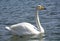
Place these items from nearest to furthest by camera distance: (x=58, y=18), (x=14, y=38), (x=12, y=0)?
1. (x=14, y=38)
2. (x=58, y=18)
3. (x=12, y=0)

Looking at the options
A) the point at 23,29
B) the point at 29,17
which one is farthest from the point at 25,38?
the point at 29,17

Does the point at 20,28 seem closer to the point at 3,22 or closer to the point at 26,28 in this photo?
the point at 26,28

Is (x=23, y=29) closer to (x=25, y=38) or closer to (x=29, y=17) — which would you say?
(x=25, y=38)

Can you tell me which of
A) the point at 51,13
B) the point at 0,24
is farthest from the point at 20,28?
the point at 51,13

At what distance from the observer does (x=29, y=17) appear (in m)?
11.3

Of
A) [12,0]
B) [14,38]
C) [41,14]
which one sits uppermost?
[12,0]

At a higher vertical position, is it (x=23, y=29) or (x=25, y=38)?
(x=23, y=29)

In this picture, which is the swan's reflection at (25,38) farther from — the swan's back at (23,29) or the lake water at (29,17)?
the swan's back at (23,29)

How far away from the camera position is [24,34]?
27.9 ft

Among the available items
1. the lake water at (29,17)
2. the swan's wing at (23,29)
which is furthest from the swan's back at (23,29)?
the lake water at (29,17)

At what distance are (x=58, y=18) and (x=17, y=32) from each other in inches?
114

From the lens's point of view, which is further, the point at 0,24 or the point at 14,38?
the point at 0,24

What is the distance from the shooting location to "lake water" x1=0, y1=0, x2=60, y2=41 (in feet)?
28.3

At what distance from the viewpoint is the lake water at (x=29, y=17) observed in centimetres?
863
